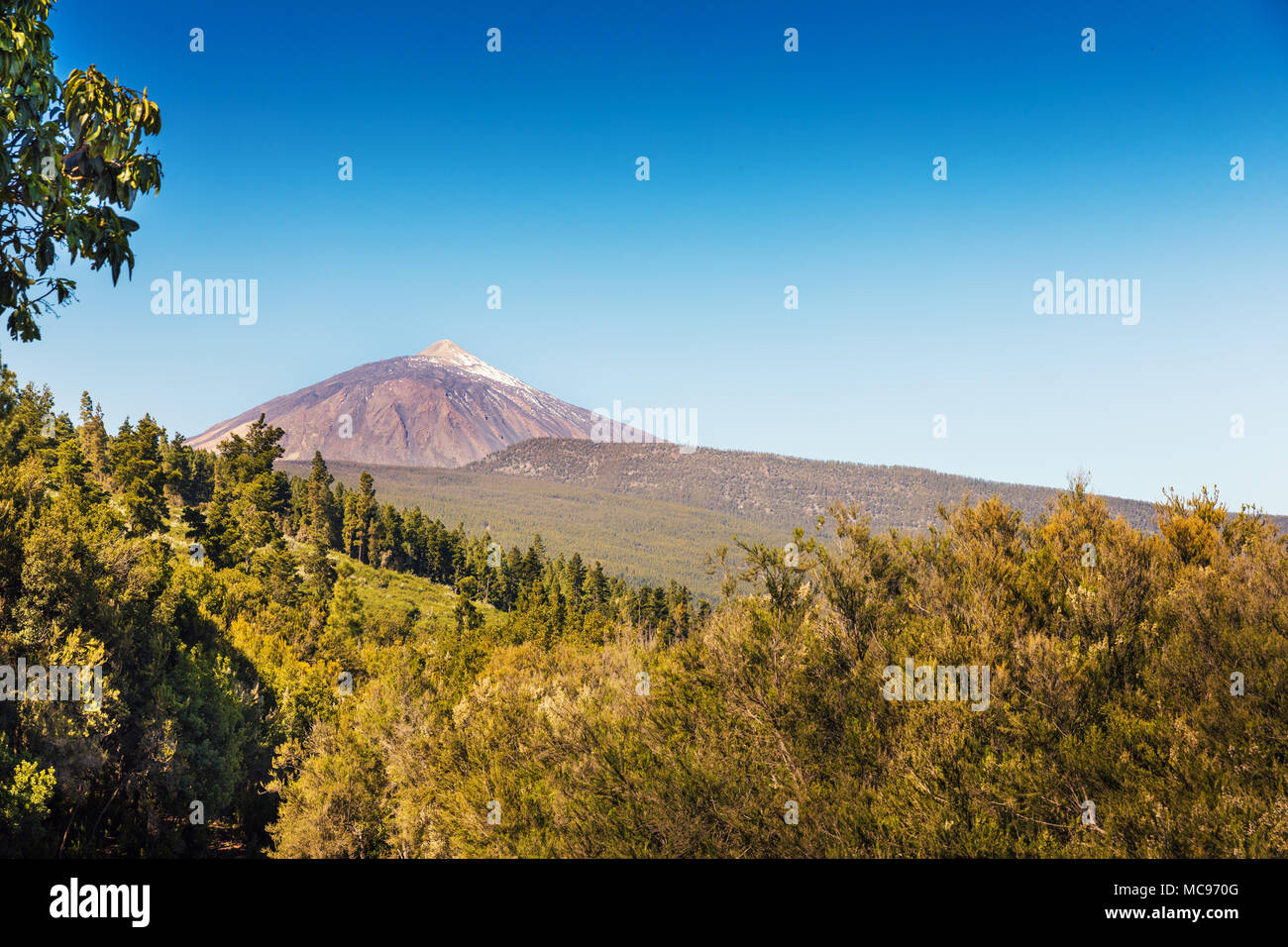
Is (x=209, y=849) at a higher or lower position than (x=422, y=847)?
lower

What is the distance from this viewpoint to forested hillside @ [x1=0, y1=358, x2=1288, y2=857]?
13.3 m

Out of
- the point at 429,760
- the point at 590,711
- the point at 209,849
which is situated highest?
the point at 590,711

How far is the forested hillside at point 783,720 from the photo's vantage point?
43.8 ft

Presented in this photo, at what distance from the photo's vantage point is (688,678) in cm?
2055

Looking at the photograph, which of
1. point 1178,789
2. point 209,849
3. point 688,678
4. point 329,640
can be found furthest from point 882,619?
point 329,640

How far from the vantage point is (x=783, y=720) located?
17906mm

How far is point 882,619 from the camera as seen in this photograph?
19547 millimetres
